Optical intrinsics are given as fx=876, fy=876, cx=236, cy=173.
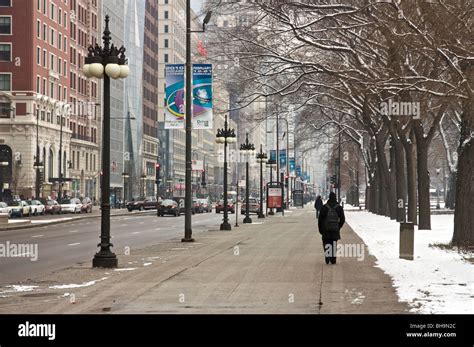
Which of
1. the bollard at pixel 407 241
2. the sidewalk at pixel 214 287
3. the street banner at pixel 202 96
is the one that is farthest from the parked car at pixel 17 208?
the bollard at pixel 407 241

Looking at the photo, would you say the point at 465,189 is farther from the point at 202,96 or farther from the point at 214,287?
the point at 202,96

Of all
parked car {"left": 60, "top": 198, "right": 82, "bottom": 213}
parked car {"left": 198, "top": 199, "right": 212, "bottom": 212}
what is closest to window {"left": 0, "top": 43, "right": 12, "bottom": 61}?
parked car {"left": 60, "top": 198, "right": 82, "bottom": 213}

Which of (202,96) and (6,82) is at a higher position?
(6,82)

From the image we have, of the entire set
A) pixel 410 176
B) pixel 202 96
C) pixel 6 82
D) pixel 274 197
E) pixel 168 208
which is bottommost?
pixel 168 208

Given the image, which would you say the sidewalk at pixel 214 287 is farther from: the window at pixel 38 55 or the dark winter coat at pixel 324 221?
the window at pixel 38 55

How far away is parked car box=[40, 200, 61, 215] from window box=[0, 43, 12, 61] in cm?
2776

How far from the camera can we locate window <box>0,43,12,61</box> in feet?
328

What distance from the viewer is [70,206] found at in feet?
266

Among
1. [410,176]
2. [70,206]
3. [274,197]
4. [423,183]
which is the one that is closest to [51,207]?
[70,206]

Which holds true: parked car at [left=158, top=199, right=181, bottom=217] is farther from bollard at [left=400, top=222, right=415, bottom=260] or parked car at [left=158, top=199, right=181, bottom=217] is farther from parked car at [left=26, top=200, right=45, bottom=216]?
bollard at [left=400, top=222, right=415, bottom=260]

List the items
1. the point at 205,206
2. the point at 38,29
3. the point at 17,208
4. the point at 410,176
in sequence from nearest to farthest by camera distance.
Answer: the point at 410,176, the point at 17,208, the point at 205,206, the point at 38,29

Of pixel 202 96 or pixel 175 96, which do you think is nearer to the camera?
pixel 175 96

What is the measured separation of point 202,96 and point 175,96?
1532mm
